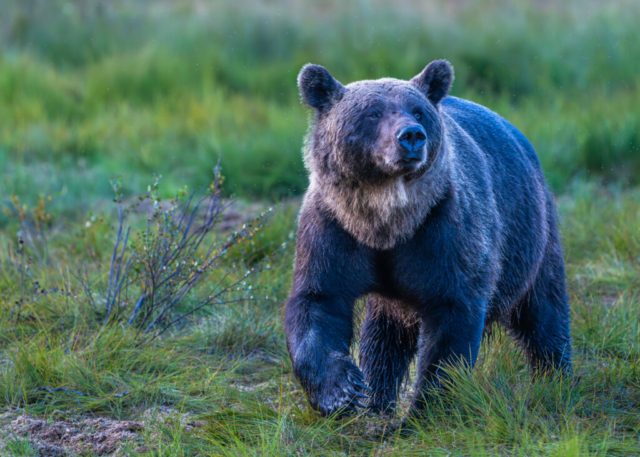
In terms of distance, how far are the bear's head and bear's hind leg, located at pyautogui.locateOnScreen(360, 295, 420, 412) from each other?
0.84 m

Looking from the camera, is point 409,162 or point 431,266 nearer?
point 409,162

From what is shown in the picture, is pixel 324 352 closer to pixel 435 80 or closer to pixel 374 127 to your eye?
pixel 374 127

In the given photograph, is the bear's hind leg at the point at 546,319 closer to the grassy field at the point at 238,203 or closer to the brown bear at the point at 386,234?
the grassy field at the point at 238,203

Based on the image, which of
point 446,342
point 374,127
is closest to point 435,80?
point 374,127

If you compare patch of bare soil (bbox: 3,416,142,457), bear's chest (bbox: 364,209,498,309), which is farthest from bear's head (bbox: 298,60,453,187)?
patch of bare soil (bbox: 3,416,142,457)

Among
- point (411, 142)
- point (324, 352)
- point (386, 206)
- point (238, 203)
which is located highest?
point (411, 142)

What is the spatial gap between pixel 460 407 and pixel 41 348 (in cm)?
194

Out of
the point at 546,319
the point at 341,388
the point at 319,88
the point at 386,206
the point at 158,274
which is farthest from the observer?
the point at 158,274

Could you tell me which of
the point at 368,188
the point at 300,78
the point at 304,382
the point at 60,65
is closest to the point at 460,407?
the point at 304,382

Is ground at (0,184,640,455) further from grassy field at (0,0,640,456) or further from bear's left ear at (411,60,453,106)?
bear's left ear at (411,60,453,106)

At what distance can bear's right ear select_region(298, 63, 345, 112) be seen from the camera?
3.31 m

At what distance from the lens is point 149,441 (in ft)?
9.87

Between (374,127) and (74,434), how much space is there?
1720mm

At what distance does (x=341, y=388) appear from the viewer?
9.98 feet
